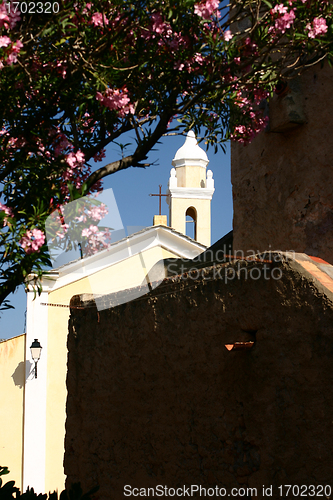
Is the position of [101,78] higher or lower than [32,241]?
higher

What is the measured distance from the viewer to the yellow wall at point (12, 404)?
1138cm

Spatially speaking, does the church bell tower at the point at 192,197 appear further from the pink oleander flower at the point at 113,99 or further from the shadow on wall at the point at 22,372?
the pink oleander flower at the point at 113,99

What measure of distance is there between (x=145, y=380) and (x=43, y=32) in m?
2.47

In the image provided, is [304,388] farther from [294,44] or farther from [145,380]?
[294,44]

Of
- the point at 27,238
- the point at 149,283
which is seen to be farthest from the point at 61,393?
the point at 27,238

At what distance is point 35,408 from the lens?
11.6 metres

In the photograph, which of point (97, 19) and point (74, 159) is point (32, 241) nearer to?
point (74, 159)

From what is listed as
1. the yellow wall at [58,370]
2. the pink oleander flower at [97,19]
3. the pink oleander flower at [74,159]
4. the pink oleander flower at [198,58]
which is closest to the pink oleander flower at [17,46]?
the pink oleander flower at [97,19]

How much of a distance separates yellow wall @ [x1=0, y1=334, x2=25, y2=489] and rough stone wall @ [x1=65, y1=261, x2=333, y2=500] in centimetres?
748

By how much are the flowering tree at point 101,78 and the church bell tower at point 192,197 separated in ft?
42.9

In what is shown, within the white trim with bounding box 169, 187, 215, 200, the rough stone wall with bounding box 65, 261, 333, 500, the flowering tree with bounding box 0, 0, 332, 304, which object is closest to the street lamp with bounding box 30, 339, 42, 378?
the rough stone wall with bounding box 65, 261, 333, 500

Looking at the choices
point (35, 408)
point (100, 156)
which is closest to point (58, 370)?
point (35, 408)

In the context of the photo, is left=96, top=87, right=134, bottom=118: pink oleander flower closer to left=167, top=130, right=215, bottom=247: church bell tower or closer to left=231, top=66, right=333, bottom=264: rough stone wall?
left=231, top=66, right=333, bottom=264: rough stone wall

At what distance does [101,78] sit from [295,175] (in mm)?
1962
